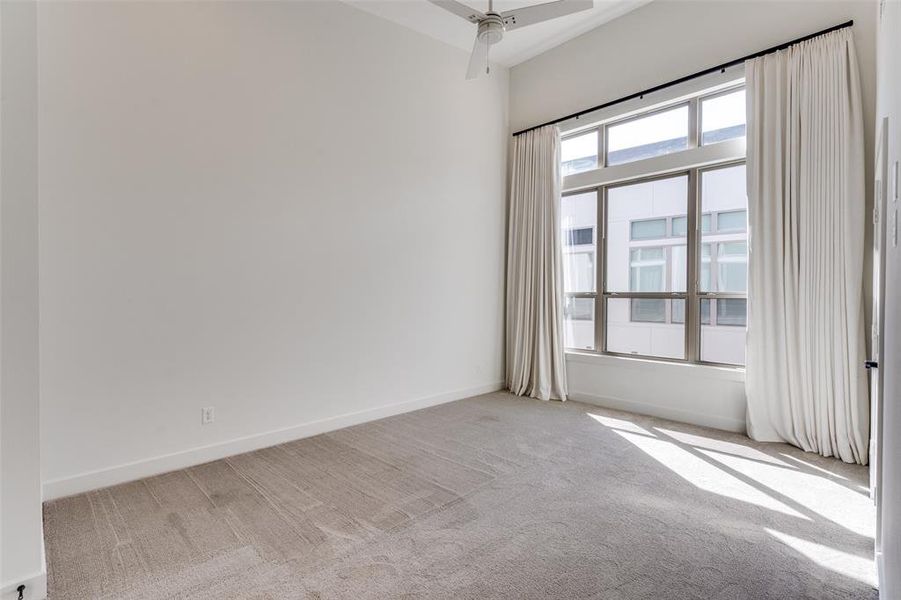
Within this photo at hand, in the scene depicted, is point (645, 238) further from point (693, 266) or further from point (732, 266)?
point (732, 266)

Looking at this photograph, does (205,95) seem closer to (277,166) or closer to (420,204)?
(277,166)

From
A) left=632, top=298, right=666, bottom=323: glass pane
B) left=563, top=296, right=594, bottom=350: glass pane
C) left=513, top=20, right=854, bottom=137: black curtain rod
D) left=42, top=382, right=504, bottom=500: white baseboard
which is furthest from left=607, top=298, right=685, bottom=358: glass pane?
left=42, top=382, right=504, bottom=500: white baseboard

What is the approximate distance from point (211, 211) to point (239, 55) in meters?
1.18

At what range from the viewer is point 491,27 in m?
2.82

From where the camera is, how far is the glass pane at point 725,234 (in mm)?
3834

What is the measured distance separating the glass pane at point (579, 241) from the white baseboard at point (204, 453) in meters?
2.10

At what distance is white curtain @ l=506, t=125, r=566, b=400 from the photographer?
488cm

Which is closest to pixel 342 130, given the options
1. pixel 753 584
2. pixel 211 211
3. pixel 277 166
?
pixel 277 166

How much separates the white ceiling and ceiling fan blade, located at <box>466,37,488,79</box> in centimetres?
119

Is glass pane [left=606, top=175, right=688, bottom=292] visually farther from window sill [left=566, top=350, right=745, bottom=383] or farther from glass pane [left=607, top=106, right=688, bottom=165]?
window sill [left=566, top=350, right=745, bottom=383]

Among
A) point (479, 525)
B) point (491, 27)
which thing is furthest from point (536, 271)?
point (479, 525)

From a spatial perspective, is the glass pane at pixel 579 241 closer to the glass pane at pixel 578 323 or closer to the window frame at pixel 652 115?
the glass pane at pixel 578 323

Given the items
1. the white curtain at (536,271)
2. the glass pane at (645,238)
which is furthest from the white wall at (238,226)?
the glass pane at (645,238)

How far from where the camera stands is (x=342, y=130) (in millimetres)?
3889
